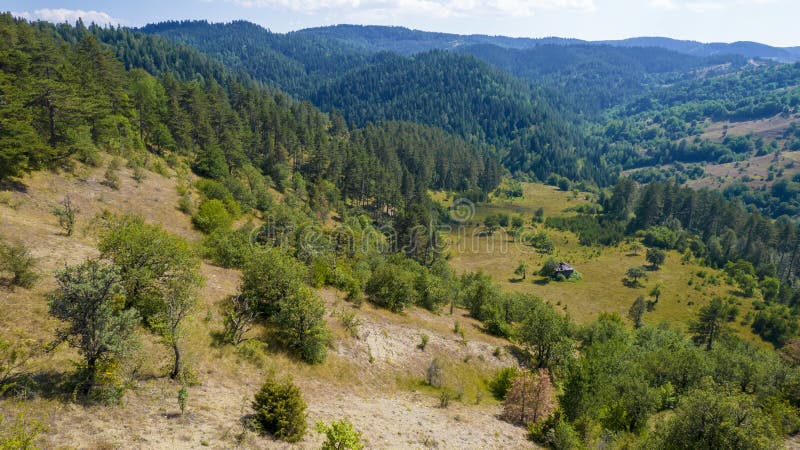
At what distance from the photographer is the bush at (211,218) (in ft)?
171

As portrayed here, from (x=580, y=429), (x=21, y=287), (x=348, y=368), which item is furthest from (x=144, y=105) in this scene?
(x=580, y=429)

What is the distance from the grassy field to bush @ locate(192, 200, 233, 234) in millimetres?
63902

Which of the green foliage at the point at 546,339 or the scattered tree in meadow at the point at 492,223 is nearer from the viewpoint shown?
the green foliage at the point at 546,339

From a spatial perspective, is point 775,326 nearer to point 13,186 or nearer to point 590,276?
point 590,276

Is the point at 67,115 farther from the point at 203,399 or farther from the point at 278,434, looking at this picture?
the point at 278,434

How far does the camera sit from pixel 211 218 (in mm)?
52625

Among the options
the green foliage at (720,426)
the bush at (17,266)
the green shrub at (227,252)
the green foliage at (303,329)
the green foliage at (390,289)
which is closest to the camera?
the green foliage at (720,426)

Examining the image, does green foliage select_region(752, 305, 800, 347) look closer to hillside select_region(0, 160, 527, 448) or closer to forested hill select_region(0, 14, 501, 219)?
hillside select_region(0, 160, 527, 448)

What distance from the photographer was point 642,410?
31516 mm

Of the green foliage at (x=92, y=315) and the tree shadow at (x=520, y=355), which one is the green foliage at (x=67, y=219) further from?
the tree shadow at (x=520, y=355)

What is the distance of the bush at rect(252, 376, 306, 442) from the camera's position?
18391mm

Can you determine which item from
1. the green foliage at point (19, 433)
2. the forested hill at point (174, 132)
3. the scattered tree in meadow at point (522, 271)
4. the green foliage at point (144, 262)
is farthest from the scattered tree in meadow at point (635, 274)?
the green foliage at point (19, 433)

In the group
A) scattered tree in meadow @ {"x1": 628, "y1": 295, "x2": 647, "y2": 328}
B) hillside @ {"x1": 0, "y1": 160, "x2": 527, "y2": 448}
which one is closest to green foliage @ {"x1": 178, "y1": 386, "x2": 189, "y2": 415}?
hillside @ {"x1": 0, "y1": 160, "x2": 527, "y2": 448}

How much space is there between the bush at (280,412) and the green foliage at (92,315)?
6306 mm
